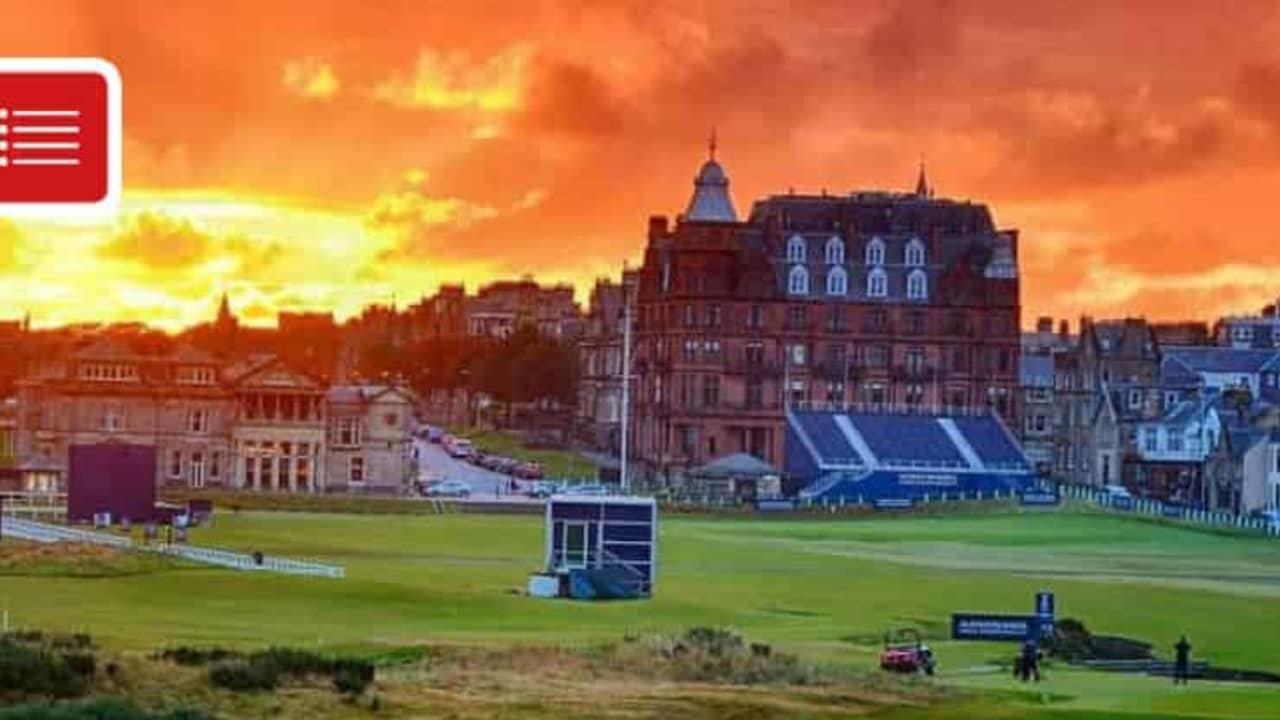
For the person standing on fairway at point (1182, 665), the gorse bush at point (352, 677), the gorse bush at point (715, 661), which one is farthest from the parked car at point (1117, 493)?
the gorse bush at point (352, 677)

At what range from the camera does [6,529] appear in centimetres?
2273

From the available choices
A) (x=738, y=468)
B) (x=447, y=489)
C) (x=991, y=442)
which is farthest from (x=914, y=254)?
(x=447, y=489)

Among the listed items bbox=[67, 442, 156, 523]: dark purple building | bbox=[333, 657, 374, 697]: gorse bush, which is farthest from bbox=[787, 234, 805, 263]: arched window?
bbox=[333, 657, 374, 697]: gorse bush

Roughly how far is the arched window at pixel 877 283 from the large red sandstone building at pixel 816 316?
0.01 meters

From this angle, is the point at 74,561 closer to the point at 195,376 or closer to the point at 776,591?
the point at 776,591

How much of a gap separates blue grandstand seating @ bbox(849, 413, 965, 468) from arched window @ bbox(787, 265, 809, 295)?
2.44 metres

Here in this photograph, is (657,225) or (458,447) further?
(657,225)

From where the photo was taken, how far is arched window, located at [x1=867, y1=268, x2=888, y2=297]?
3334cm

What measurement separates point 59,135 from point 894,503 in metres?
17.6

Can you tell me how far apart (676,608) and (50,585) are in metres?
4.30

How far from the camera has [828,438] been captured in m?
30.3

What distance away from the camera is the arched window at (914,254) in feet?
109

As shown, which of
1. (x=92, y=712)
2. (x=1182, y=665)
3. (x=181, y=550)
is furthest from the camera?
(x=181, y=550)

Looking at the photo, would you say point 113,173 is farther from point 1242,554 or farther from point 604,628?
point 1242,554
